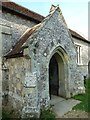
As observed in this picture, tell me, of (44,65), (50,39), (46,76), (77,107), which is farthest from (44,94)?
(50,39)

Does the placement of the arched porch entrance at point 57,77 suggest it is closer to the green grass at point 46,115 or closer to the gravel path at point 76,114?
the gravel path at point 76,114

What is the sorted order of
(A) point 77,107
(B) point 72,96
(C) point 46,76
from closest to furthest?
(C) point 46,76 < (A) point 77,107 < (B) point 72,96

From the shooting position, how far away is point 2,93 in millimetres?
9133

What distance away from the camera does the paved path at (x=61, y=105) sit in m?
8.29

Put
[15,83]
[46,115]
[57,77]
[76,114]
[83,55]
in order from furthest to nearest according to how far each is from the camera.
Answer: [83,55] < [57,77] < [15,83] < [76,114] < [46,115]

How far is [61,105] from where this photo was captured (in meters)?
9.25

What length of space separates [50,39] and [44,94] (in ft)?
9.63

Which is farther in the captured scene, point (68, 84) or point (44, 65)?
point (68, 84)

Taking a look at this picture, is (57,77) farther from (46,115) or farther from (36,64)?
(46,115)

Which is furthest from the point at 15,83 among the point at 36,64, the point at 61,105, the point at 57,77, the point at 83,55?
the point at 83,55

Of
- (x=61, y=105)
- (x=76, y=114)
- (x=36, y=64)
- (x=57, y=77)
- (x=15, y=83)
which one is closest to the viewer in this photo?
(x=36, y=64)

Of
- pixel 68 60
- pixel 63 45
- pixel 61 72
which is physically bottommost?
pixel 61 72

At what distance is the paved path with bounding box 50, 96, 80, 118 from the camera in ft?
27.2

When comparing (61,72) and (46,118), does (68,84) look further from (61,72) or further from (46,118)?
(46,118)
